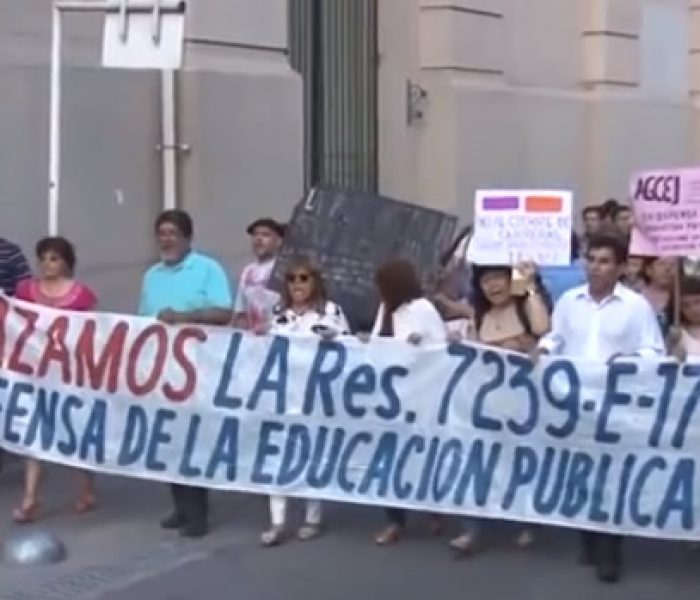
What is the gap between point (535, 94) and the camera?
19734 millimetres

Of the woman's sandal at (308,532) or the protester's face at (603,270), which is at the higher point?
the protester's face at (603,270)

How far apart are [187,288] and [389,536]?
157cm

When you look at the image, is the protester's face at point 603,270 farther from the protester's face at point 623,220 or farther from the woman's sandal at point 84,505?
the protester's face at point 623,220

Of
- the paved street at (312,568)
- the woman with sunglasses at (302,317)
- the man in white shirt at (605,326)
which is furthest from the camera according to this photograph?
the woman with sunglasses at (302,317)

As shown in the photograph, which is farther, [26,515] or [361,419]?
[26,515]

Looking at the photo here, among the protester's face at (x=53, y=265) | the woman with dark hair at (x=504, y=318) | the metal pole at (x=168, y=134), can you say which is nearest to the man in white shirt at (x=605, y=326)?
the woman with dark hair at (x=504, y=318)

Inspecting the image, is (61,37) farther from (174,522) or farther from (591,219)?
(174,522)

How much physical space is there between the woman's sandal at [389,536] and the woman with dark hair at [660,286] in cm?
170

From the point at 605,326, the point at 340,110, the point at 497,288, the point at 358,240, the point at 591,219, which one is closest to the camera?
the point at 605,326

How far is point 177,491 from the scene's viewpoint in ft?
33.2

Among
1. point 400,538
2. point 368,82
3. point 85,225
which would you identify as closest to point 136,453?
point 400,538

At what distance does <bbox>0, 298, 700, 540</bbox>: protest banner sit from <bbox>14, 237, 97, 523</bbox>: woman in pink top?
168mm

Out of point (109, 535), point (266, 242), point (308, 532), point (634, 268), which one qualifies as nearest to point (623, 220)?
point (634, 268)

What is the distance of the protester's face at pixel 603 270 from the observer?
30.3 feet
